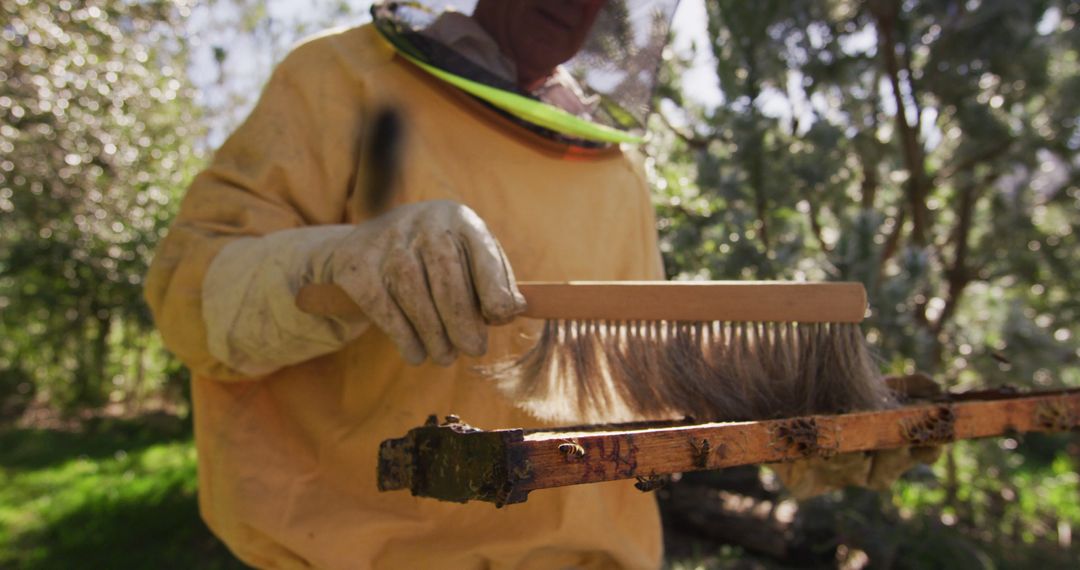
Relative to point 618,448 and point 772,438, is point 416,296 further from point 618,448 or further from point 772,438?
point 772,438

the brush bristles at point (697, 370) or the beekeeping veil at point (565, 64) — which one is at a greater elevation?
the beekeeping veil at point (565, 64)

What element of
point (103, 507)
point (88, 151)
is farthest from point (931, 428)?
point (88, 151)

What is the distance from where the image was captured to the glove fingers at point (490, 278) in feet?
4.12

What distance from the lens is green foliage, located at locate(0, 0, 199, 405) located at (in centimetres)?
477

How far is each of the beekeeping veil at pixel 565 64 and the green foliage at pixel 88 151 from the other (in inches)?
153

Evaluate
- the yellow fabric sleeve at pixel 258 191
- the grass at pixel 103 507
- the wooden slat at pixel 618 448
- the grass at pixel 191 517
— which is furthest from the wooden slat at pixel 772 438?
the grass at pixel 103 507

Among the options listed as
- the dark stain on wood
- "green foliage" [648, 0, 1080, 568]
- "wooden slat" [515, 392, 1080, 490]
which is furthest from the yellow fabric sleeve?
"green foliage" [648, 0, 1080, 568]

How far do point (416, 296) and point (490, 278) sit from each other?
0.13 metres

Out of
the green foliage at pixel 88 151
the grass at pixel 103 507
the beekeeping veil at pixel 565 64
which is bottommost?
the grass at pixel 103 507

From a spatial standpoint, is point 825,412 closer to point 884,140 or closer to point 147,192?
point 884,140

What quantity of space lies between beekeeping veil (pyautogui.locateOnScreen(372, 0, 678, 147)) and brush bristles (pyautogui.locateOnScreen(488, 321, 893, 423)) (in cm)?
58

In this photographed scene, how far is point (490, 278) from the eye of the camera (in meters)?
1.26

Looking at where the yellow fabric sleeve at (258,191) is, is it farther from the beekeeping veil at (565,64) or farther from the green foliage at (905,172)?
the green foliage at (905,172)

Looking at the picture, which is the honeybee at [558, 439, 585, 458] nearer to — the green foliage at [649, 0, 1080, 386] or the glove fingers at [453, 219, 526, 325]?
the glove fingers at [453, 219, 526, 325]
